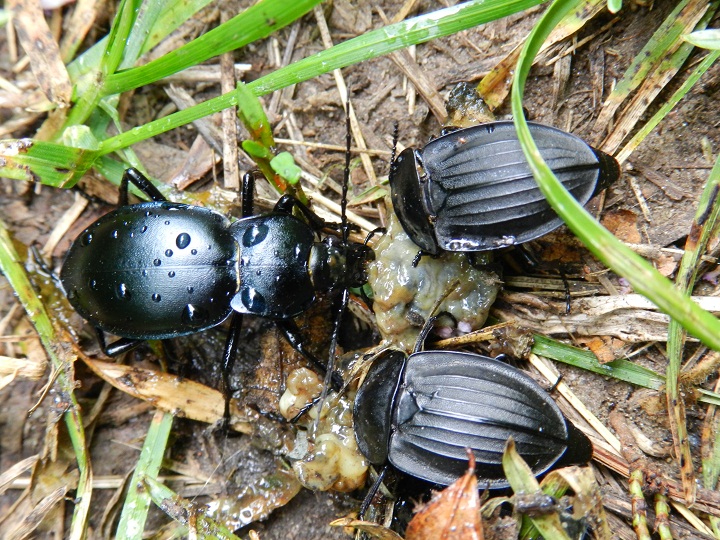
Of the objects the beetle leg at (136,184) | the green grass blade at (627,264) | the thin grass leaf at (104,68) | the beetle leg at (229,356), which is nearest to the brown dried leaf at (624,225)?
the green grass blade at (627,264)

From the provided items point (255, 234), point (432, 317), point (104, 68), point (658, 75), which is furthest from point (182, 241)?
point (658, 75)

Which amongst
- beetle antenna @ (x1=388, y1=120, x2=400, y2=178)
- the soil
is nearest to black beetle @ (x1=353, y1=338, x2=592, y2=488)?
the soil

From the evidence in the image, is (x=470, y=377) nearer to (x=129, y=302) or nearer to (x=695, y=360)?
(x=695, y=360)

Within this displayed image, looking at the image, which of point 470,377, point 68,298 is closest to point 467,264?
point 470,377

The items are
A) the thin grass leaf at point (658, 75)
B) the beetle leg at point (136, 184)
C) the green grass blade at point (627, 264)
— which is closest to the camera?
the green grass blade at point (627, 264)

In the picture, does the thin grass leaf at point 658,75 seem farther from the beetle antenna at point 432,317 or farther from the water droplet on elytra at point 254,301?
the water droplet on elytra at point 254,301

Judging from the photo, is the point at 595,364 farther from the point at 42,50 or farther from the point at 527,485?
the point at 42,50
